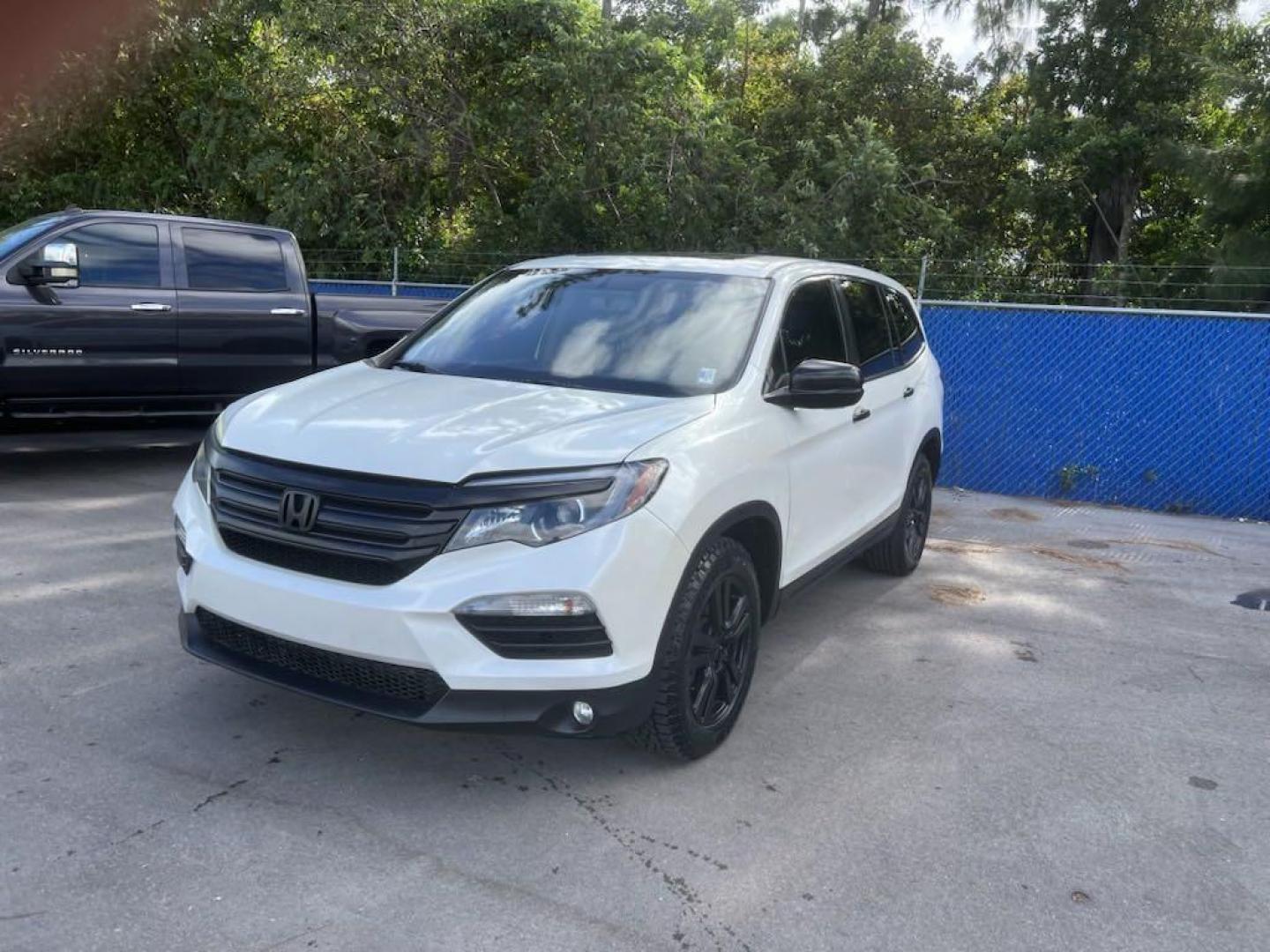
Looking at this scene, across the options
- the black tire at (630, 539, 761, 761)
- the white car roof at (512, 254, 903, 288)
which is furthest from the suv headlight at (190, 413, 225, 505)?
the white car roof at (512, 254, 903, 288)

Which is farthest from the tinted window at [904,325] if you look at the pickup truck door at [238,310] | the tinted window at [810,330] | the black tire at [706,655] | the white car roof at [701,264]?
the pickup truck door at [238,310]

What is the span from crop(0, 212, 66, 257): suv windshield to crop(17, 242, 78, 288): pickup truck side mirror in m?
0.17

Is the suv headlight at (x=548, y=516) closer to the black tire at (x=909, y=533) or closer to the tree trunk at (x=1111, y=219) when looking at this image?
the black tire at (x=909, y=533)

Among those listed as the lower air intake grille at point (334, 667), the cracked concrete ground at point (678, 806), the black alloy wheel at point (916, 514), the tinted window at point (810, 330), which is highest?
the tinted window at point (810, 330)

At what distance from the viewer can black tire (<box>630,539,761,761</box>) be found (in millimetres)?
3521

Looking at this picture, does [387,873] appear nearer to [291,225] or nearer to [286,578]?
[286,578]

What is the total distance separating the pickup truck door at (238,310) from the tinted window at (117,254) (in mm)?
198

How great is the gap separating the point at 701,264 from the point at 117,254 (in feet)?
16.6

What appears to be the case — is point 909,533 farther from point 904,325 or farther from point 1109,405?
point 1109,405

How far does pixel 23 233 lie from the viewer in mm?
7578

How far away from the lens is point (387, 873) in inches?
121

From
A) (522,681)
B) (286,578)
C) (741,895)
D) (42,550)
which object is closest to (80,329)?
(42,550)

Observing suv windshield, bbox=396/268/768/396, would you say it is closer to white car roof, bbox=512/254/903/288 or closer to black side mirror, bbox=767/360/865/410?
white car roof, bbox=512/254/903/288

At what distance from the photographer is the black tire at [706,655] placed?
139 inches
